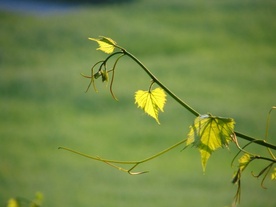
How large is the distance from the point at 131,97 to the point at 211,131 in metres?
6.53

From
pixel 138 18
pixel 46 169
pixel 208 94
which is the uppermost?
pixel 138 18

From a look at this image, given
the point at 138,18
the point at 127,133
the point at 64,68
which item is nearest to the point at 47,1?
the point at 138,18

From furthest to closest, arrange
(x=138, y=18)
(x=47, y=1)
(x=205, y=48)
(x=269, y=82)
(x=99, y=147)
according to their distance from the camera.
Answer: (x=47, y=1) < (x=138, y=18) < (x=205, y=48) < (x=269, y=82) < (x=99, y=147)

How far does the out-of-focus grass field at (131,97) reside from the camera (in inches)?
200

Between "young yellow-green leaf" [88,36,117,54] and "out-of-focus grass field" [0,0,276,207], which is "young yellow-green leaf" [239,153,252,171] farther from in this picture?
"out-of-focus grass field" [0,0,276,207]

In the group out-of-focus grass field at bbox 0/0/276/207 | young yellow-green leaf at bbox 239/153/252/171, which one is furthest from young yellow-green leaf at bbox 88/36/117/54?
out-of-focus grass field at bbox 0/0/276/207

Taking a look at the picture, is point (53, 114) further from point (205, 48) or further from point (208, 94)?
point (205, 48)

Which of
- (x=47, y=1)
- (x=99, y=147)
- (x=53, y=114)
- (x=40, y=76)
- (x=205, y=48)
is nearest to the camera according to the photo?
(x=99, y=147)

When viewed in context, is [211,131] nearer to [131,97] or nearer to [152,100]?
[152,100]

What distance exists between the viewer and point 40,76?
796 centimetres

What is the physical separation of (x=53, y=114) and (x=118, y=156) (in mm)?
1362

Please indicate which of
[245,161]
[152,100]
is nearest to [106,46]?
[152,100]

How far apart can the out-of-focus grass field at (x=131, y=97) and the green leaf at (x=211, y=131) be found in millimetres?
3867

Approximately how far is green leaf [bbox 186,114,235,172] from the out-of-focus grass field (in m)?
3.87
